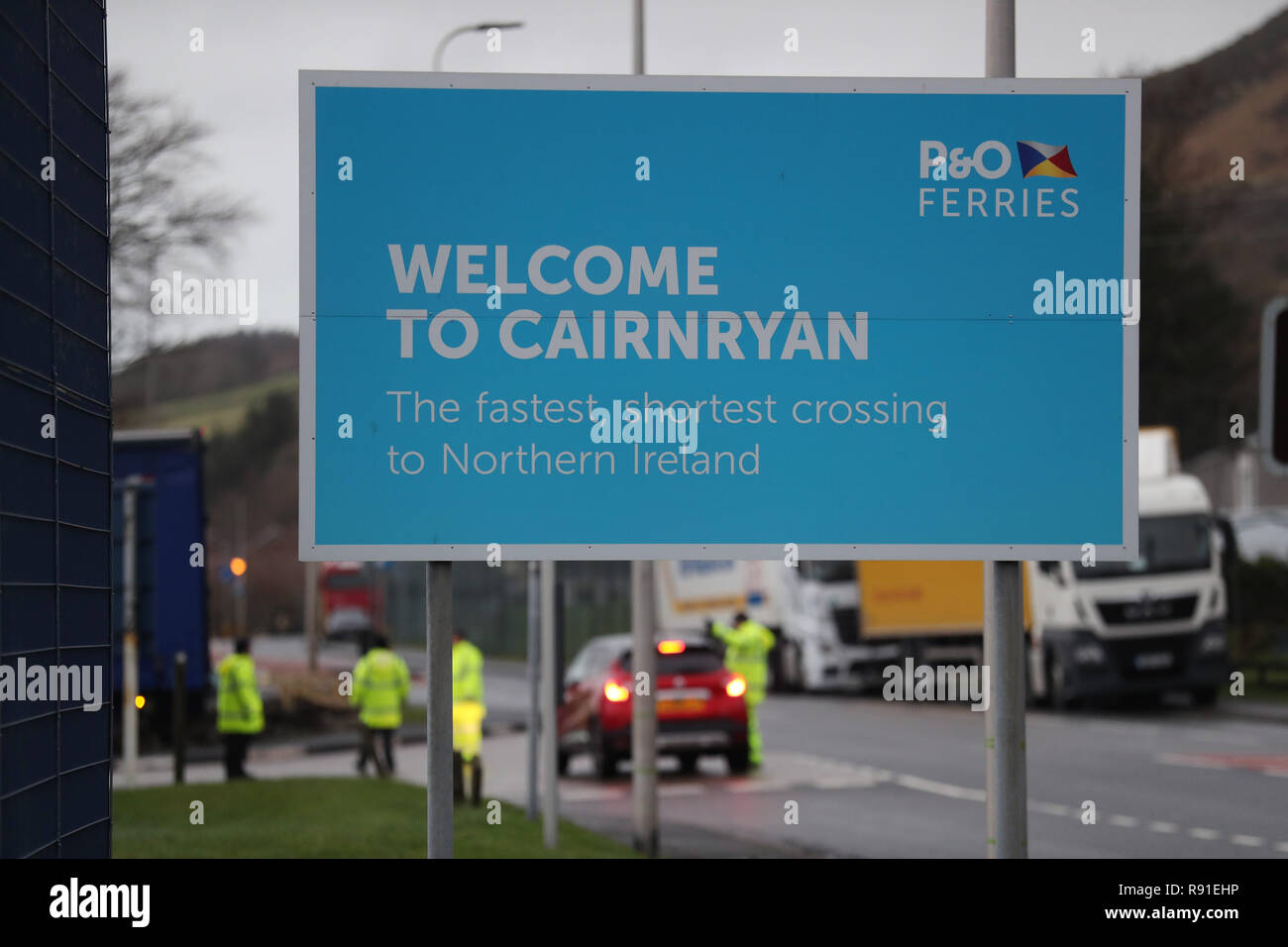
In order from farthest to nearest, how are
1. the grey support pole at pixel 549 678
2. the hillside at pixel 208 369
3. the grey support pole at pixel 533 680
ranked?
the hillside at pixel 208 369 → the grey support pole at pixel 533 680 → the grey support pole at pixel 549 678

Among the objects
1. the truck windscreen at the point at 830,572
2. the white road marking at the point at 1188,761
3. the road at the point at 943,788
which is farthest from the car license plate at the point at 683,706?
the truck windscreen at the point at 830,572

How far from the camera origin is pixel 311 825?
13578mm

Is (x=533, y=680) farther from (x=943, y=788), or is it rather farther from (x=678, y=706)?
(x=943, y=788)

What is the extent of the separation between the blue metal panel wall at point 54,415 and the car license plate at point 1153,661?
24.3 metres

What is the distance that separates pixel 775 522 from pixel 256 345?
12246 centimetres

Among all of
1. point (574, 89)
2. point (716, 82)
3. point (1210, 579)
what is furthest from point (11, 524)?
point (1210, 579)

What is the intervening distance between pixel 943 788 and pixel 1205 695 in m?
13.7

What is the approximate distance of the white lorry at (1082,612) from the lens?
95.0 feet

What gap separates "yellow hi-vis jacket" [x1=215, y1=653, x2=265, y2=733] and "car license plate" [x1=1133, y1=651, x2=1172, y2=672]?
15588mm

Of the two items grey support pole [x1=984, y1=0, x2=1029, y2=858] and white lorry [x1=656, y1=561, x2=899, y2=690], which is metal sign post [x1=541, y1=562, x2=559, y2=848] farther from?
white lorry [x1=656, y1=561, x2=899, y2=690]

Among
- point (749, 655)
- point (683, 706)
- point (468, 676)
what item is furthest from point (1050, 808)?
point (749, 655)

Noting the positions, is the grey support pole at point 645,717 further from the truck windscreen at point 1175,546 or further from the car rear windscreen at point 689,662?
the truck windscreen at point 1175,546

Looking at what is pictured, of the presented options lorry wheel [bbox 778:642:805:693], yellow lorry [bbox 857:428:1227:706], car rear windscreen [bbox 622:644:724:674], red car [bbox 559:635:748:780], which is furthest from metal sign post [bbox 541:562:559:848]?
lorry wheel [bbox 778:642:805:693]

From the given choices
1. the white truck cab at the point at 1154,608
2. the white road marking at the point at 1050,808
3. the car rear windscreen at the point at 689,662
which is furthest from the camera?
the white truck cab at the point at 1154,608
